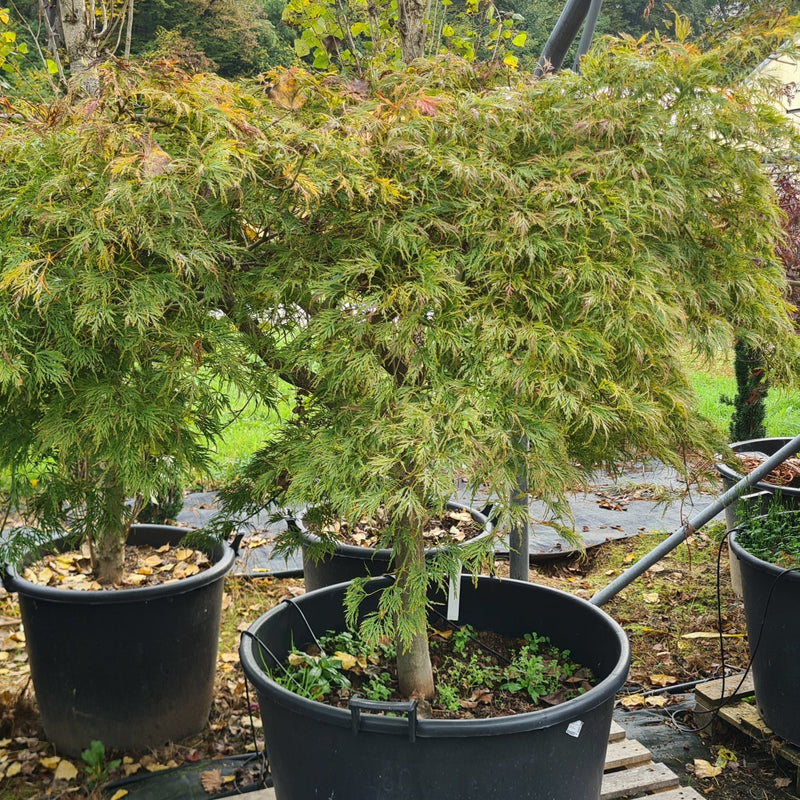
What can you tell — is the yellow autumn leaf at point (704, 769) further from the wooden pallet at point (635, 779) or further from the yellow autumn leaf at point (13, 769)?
the yellow autumn leaf at point (13, 769)

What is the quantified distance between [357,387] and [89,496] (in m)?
1.07

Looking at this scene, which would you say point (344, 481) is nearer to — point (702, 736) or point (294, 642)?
point (294, 642)

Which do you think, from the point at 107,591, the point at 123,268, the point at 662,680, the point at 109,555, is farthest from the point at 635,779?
the point at 123,268

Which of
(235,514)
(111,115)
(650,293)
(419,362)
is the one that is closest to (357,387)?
(419,362)

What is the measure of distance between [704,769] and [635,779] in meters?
0.40

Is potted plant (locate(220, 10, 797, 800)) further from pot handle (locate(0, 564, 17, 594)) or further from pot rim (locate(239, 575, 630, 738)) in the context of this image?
pot handle (locate(0, 564, 17, 594))

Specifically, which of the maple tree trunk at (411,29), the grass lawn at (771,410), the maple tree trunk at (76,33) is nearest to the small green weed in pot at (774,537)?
the maple tree trunk at (411,29)

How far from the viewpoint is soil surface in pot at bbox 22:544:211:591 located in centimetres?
268

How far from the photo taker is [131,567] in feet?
9.32

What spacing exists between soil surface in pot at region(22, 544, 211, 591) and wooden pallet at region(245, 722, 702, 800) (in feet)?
2.76

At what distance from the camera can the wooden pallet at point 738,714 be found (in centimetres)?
244

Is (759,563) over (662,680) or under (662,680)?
over

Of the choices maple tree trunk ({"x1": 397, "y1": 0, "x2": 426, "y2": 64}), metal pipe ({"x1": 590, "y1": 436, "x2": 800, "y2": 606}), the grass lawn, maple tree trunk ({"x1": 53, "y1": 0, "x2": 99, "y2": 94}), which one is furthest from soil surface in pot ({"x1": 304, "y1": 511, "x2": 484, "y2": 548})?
the grass lawn

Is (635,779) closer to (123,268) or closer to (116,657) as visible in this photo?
(116,657)
